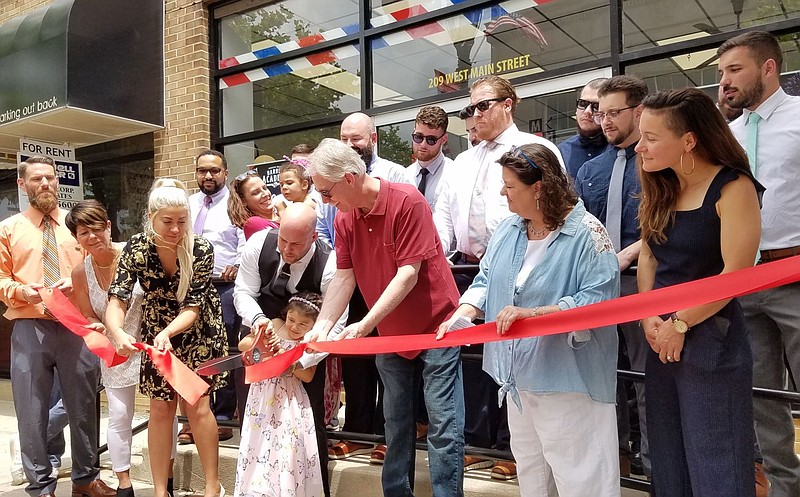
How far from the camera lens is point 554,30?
6023mm

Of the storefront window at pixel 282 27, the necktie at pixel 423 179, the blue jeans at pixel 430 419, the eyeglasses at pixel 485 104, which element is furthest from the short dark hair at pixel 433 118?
the storefront window at pixel 282 27

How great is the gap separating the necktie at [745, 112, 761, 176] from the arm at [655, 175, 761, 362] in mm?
1047

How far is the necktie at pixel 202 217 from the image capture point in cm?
588

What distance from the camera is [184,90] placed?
27.3 ft

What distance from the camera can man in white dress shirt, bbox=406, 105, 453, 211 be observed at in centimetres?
467

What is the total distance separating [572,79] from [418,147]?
194 centimetres

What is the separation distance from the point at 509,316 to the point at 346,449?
2.20m

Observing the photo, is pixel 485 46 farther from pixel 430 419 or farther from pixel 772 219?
pixel 430 419

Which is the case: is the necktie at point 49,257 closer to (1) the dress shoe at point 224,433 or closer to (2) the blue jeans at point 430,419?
(1) the dress shoe at point 224,433

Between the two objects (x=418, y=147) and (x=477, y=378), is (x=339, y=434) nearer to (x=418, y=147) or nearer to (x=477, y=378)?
(x=477, y=378)

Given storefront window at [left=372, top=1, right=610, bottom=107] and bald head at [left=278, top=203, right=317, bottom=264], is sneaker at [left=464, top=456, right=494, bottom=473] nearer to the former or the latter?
bald head at [left=278, top=203, right=317, bottom=264]

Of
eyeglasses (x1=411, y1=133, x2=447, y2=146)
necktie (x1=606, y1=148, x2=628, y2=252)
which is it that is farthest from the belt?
eyeglasses (x1=411, y1=133, x2=447, y2=146)

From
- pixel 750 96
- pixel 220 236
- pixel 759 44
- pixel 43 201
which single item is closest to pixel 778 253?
pixel 750 96

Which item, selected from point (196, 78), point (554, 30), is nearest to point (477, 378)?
point (554, 30)
